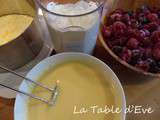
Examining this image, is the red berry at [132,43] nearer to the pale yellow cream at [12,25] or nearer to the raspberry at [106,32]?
the raspberry at [106,32]

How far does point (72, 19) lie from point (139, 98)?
25 cm

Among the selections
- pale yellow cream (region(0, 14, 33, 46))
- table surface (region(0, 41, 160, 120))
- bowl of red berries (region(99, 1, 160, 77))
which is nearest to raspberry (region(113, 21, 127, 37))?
bowl of red berries (region(99, 1, 160, 77))

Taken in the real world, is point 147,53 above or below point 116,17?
below

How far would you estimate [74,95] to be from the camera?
0.62 m

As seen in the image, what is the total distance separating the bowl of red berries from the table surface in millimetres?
69

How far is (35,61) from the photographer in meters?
0.71

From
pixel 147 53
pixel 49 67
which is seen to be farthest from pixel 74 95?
pixel 147 53

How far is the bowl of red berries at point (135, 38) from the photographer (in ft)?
2.09

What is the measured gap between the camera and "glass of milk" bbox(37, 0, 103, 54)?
59 cm

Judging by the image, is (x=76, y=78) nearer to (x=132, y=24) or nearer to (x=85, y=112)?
(x=85, y=112)

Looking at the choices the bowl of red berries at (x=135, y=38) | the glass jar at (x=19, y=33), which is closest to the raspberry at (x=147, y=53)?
the bowl of red berries at (x=135, y=38)

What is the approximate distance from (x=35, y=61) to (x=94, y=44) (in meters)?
0.16

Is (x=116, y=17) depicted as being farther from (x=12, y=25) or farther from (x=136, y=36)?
(x=12, y=25)

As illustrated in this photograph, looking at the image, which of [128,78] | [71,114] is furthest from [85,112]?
[128,78]
